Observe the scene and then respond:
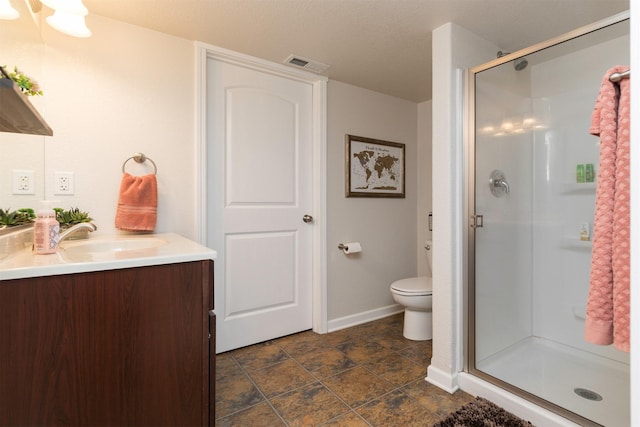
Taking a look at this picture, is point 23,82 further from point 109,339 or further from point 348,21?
point 348,21

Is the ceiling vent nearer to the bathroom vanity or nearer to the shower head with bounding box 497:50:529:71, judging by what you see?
the shower head with bounding box 497:50:529:71

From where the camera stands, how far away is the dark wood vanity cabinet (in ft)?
2.94

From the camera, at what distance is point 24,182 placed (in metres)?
1.46

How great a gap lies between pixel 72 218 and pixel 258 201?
1070mm

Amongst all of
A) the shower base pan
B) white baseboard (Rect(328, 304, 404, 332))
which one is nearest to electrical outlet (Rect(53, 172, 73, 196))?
white baseboard (Rect(328, 304, 404, 332))

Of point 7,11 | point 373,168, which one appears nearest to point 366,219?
point 373,168

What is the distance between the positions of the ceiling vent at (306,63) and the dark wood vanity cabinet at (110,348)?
5.44 feet

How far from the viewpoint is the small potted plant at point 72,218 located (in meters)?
1.57

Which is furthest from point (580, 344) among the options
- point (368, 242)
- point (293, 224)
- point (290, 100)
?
point (290, 100)

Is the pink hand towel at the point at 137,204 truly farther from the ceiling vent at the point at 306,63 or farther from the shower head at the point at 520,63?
the shower head at the point at 520,63

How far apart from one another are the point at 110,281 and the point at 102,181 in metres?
0.98

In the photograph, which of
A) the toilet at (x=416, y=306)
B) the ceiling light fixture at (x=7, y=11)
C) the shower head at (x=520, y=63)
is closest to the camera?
the ceiling light fixture at (x=7, y=11)

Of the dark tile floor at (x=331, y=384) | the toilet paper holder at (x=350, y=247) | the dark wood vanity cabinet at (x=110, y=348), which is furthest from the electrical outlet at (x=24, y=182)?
the toilet paper holder at (x=350, y=247)

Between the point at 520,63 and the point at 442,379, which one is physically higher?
the point at 520,63
